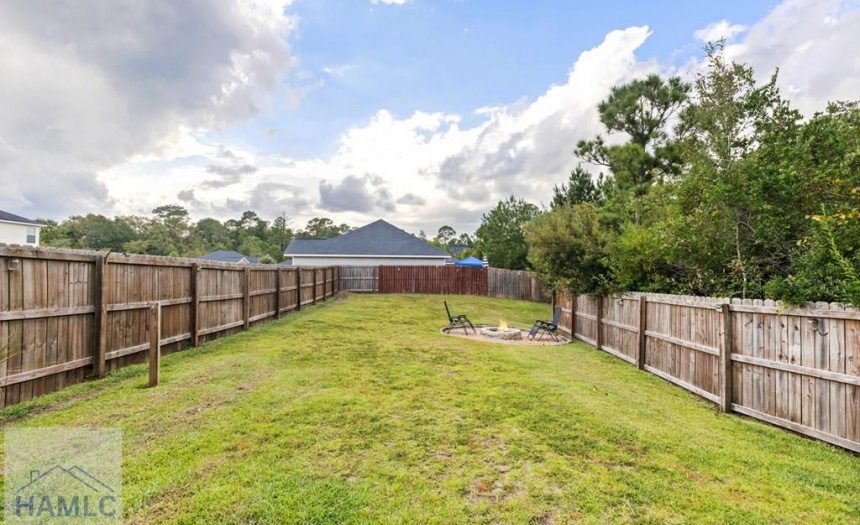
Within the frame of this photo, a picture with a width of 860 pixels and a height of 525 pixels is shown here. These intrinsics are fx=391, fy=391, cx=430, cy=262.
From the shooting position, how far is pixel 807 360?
3.94m

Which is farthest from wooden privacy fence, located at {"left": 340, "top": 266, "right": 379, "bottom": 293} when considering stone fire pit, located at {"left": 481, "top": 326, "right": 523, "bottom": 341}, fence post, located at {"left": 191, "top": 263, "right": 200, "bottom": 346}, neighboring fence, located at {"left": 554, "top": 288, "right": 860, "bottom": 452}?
neighboring fence, located at {"left": 554, "top": 288, "right": 860, "bottom": 452}

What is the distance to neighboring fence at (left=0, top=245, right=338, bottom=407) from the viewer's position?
3.92m

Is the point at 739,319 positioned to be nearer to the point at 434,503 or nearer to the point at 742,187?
the point at 742,187

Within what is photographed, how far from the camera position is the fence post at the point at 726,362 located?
15.8 ft

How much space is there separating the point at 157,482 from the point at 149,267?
4504 millimetres

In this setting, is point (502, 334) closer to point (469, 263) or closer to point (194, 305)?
point (194, 305)

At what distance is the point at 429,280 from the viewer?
22.9 m

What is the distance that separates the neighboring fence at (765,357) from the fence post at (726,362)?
0.4 inches

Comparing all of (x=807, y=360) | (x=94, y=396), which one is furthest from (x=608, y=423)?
(x=94, y=396)

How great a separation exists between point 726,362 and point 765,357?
48 centimetres

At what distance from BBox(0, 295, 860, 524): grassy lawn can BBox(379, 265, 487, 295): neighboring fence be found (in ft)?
54.1

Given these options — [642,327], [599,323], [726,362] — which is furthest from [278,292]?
[726,362]

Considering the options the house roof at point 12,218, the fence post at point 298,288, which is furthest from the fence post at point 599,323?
the house roof at point 12,218

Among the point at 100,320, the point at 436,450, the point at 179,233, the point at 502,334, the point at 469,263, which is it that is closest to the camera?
the point at 436,450
